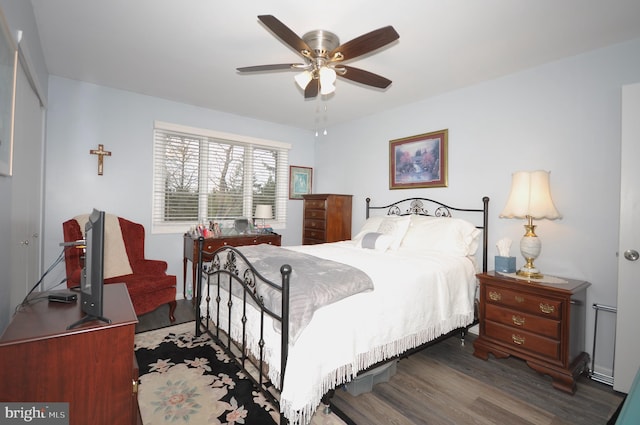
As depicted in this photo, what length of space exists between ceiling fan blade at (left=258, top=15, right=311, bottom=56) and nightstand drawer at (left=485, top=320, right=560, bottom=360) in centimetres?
275

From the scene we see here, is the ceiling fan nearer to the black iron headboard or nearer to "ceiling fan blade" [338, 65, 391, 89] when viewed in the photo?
"ceiling fan blade" [338, 65, 391, 89]

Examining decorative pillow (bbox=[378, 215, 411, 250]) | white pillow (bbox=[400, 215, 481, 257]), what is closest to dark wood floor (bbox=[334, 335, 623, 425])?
white pillow (bbox=[400, 215, 481, 257])

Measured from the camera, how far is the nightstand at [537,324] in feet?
7.24

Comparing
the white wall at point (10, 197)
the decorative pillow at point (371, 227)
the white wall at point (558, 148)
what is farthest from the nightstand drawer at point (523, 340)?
the white wall at point (10, 197)

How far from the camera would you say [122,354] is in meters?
1.21

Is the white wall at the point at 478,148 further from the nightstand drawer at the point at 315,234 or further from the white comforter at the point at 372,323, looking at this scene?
the white comforter at the point at 372,323

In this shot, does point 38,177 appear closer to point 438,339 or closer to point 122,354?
point 122,354

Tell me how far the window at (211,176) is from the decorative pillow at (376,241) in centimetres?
231

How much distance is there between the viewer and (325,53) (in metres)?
2.16

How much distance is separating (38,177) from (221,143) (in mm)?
2172

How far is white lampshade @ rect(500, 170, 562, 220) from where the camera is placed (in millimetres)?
2492

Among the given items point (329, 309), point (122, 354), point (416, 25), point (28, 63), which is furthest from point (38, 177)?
point (416, 25)

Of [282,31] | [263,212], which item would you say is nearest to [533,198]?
[282,31]

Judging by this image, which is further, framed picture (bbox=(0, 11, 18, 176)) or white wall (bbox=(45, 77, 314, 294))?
white wall (bbox=(45, 77, 314, 294))
